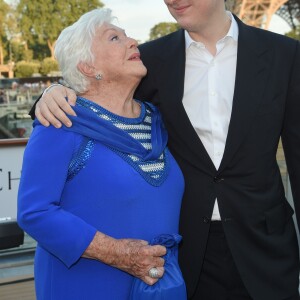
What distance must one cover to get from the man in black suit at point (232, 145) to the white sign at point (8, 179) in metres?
2.58

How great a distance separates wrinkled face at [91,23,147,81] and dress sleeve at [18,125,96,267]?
38cm

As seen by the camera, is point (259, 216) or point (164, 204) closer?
point (164, 204)

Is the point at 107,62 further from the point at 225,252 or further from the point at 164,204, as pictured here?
the point at 225,252

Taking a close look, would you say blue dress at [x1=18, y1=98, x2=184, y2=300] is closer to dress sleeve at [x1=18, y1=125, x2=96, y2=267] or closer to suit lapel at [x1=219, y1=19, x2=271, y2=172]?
dress sleeve at [x1=18, y1=125, x2=96, y2=267]

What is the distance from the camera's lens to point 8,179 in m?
4.47

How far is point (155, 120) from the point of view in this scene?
209 centimetres

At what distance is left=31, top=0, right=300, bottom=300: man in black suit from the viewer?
210cm

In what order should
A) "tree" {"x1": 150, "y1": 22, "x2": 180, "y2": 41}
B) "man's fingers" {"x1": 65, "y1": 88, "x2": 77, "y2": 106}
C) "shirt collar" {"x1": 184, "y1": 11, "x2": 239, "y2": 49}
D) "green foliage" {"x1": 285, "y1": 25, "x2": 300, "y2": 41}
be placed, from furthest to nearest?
"tree" {"x1": 150, "y1": 22, "x2": 180, "y2": 41}, "green foliage" {"x1": 285, "y1": 25, "x2": 300, "y2": 41}, "shirt collar" {"x1": 184, "y1": 11, "x2": 239, "y2": 49}, "man's fingers" {"x1": 65, "y1": 88, "x2": 77, "y2": 106}

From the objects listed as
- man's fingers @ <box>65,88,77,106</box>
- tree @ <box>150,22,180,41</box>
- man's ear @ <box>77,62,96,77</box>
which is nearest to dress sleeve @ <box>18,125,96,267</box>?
man's fingers @ <box>65,88,77,106</box>

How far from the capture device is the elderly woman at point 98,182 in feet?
5.57

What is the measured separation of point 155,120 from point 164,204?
396 mm

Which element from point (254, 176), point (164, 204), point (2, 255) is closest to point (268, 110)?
point (254, 176)

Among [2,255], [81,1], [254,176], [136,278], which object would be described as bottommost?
[2,255]

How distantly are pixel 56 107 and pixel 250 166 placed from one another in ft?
2.77
